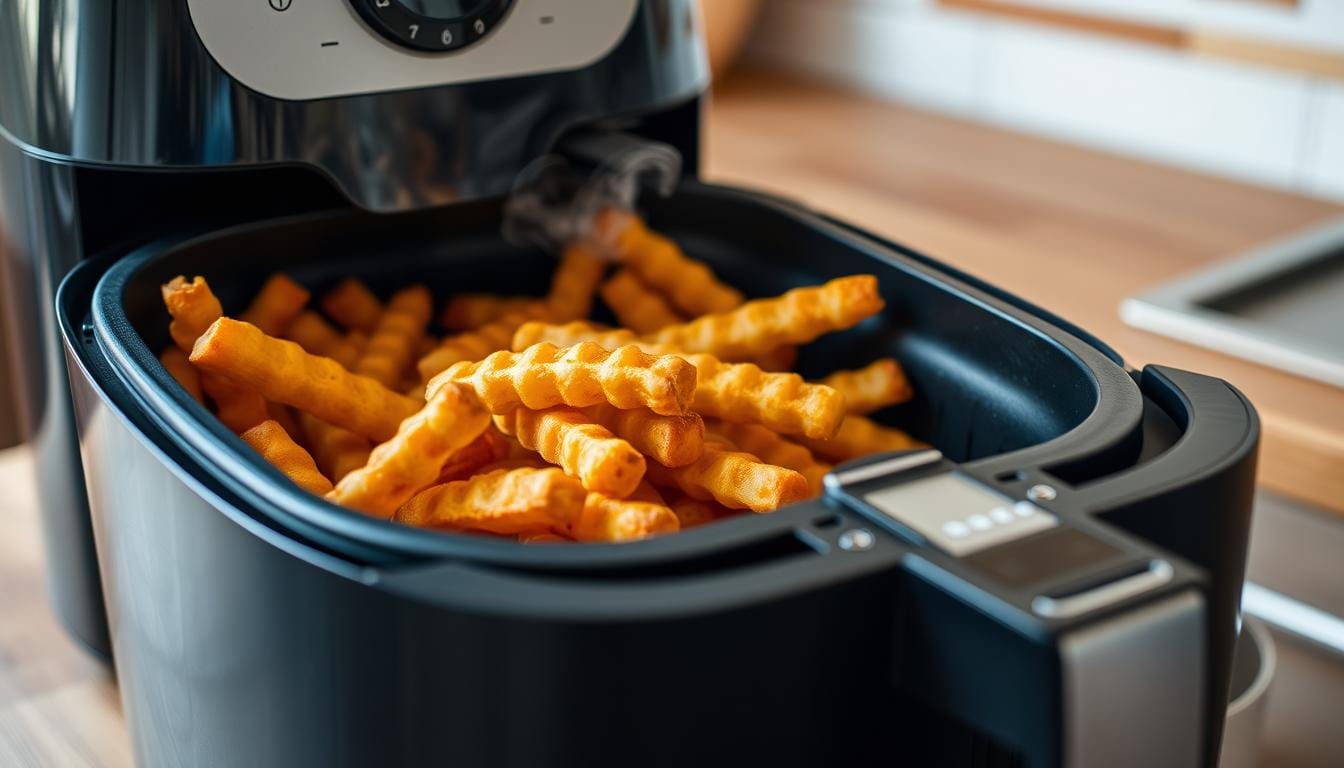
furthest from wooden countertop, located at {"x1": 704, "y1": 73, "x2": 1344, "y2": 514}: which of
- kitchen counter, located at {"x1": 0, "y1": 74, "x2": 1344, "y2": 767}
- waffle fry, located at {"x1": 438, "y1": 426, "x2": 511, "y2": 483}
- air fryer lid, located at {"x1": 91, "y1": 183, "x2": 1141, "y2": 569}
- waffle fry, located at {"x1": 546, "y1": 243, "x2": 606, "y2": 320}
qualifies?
waffle fry, located at {"x1": 438, "y1": 426, "x2": 511, "y2": 483}

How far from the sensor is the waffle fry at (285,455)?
57cm

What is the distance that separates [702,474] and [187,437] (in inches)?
7.5

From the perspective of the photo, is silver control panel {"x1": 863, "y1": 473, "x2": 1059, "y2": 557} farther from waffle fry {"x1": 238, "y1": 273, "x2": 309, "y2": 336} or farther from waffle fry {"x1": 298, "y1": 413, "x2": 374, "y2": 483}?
waffle fry {"x1": 238, "y1": 273, "x2": 309, "y2": 336}

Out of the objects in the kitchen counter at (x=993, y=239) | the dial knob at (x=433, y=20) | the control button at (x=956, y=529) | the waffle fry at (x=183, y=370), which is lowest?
the kitchen counter at (x=993, y=239)

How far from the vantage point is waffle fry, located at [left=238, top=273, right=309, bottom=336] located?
2.35 ft

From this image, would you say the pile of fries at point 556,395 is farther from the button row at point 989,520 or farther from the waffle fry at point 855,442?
the button row at point 989,520

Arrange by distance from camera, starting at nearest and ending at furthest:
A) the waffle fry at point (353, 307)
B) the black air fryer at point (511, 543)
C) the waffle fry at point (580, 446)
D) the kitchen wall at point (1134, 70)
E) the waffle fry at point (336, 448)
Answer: the black air fryer at point (511, 543), the waffle fry at point (580, 446), the waffle fry at point (336, 448), the waffle fry at point (353, 307), the kitchen wall at point (1134, 70)

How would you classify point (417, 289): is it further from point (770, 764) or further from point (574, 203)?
point (770, 764)

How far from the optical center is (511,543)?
1.45 feet

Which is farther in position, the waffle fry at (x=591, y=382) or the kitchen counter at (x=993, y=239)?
the kitchen counter at (x=993, y=239)

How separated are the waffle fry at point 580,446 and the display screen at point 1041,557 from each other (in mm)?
137

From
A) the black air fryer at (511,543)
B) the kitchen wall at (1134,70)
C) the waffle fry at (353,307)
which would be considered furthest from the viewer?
the kitchen wall at (1134,70)

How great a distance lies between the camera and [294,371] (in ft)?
1.97

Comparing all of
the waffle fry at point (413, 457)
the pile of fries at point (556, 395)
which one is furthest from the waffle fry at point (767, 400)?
the waffle fry at point (413, 457)
